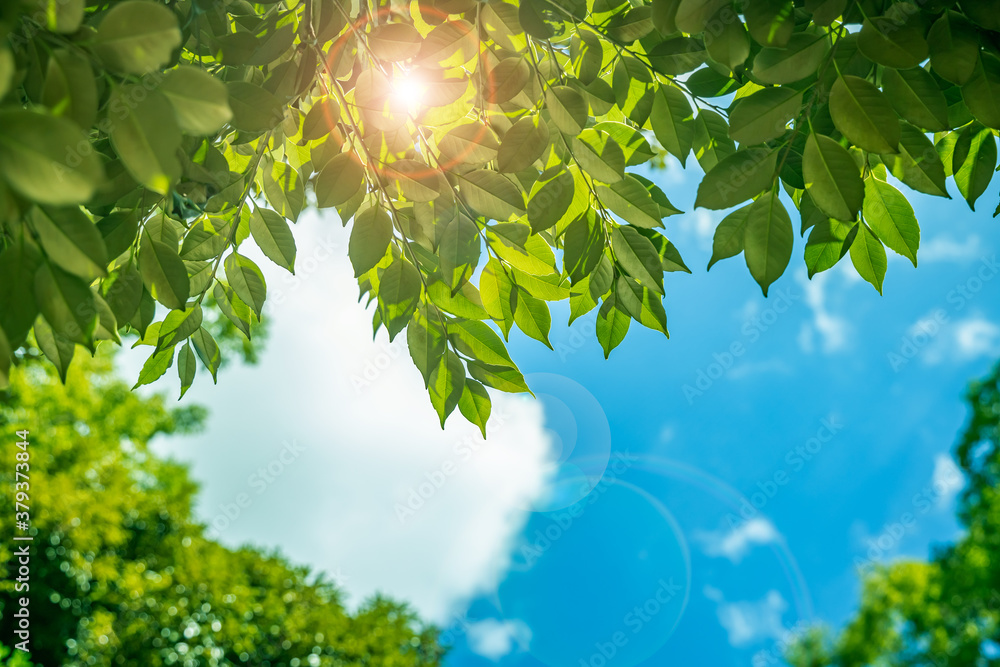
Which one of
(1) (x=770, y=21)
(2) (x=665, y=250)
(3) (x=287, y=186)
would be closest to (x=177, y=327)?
(3) (x=287, y=186)

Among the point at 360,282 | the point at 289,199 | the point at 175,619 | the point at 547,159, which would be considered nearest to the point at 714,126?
the point at 547,159

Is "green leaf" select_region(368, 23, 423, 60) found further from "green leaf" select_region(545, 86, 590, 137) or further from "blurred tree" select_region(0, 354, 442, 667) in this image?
"blurred tree" select_region(0, 354, 442, 667)

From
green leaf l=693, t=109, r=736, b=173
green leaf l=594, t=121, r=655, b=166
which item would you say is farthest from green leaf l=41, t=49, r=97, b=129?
green leaf l=693, t=109, r=736, b=173

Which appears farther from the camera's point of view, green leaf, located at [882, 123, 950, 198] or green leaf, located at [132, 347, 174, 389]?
green leaf, located at [132, 347, 174, 389]

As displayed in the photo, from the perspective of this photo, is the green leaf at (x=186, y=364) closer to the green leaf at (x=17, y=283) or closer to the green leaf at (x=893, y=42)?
the green leaf at (x=17, y=283)

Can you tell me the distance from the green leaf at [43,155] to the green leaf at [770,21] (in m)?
0.91

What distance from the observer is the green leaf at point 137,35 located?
651 mm

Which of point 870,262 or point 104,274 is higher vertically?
point 870,262

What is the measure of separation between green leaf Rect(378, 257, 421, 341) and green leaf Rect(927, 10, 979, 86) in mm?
998

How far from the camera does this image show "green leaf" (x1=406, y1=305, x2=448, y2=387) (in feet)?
4.57

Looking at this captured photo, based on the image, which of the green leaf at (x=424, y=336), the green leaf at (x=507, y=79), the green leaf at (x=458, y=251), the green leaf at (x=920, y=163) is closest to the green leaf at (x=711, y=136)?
the green leaf at (x=920, y=163)

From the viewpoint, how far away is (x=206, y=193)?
3.92ft

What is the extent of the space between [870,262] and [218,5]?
4.67 ft

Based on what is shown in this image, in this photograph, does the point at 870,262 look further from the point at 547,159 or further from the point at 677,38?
the point at 547,159
